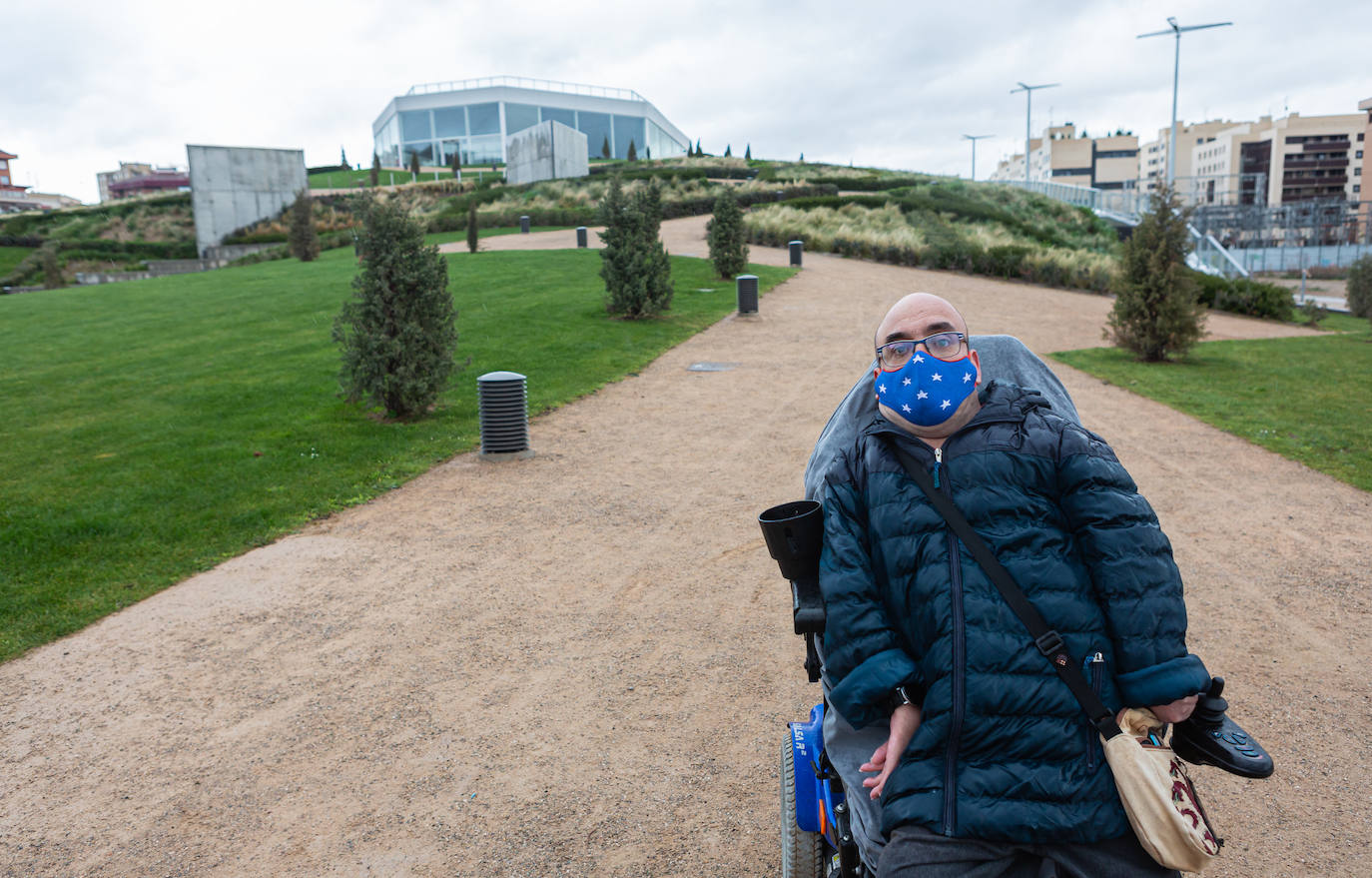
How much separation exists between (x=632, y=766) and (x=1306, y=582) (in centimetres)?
438

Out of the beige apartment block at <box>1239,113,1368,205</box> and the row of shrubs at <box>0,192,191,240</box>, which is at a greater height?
A: the beige apartment block at <box>1239,113,1368,205</box>

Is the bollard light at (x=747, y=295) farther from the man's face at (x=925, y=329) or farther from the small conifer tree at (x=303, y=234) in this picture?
the small conifer tree at (x=303, y=234)

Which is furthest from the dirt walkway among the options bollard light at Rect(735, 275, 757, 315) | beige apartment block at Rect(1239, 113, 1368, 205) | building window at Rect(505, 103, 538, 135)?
beige apartment block at Rect(1239, 113, 1368, 205)

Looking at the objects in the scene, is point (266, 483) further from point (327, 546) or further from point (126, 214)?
point (126, 214)

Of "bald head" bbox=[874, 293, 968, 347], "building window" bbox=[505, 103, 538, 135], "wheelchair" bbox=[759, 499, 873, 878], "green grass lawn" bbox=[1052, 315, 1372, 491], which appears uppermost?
"building window" bbox=[505, 103, 538, 135]

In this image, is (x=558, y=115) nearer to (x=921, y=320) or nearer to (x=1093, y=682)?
(x=921, y=320)

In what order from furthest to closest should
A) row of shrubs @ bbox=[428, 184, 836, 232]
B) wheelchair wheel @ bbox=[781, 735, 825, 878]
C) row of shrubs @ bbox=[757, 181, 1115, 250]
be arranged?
row of shrubs @ bbox=[428, 184, 836, 232] → row of shrubs @ bbox=[757, 181, 1115, 250] → wheelchair wheel @ bbox=[781, 735, 825, 878]

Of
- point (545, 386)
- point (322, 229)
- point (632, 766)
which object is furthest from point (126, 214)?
point (632, 766)

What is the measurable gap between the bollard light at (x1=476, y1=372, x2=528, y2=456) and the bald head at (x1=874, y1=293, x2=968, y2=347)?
681cm

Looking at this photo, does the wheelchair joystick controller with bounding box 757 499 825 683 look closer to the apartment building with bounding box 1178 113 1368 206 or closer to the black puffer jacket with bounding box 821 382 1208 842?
the black puffer jacket with bounding box 821 382 1208 842

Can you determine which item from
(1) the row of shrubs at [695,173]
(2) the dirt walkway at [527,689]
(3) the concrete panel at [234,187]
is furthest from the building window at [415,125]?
(2) the dirt walkway at [527,689]

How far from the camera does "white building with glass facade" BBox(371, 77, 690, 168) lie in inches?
3388

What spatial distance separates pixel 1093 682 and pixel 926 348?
0.86 metres

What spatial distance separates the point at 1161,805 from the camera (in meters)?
1.83
